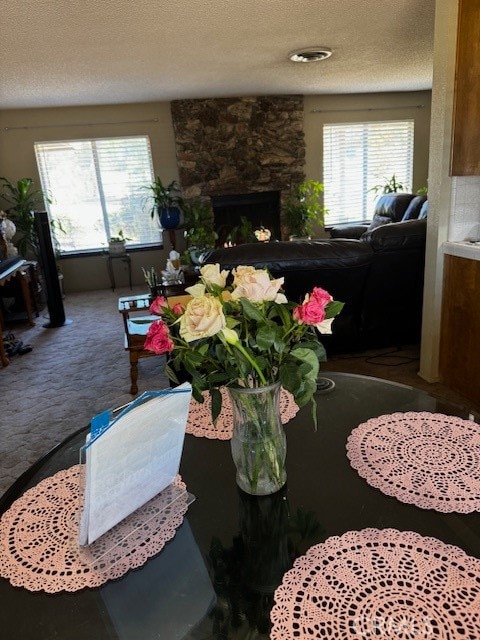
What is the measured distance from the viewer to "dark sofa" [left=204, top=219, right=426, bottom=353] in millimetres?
2512

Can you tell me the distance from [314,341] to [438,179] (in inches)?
82.1

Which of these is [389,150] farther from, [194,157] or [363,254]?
[363,254]

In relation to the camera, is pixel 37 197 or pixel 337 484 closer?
pixel 337 484

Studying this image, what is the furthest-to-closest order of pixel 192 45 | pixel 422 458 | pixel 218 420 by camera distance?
pixel 192 45
pixel 218 420
pixel 422 458

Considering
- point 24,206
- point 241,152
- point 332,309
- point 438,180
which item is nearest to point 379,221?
point 241,152

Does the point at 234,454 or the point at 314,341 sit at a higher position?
the point at 314,341

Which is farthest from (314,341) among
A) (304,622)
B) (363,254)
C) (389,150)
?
(389,150)

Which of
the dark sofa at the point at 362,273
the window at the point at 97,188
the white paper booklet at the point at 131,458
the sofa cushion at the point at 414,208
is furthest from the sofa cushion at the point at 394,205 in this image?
the white paper booklet at the point at 131,458

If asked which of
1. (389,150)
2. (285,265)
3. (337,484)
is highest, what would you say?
(389,150)

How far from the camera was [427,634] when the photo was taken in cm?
57

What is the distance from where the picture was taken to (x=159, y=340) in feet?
→ 2.41

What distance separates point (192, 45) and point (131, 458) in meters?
3.47

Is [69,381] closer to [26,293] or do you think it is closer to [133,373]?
[133,373]

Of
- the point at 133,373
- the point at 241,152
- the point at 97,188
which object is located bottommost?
the point at 133,373
